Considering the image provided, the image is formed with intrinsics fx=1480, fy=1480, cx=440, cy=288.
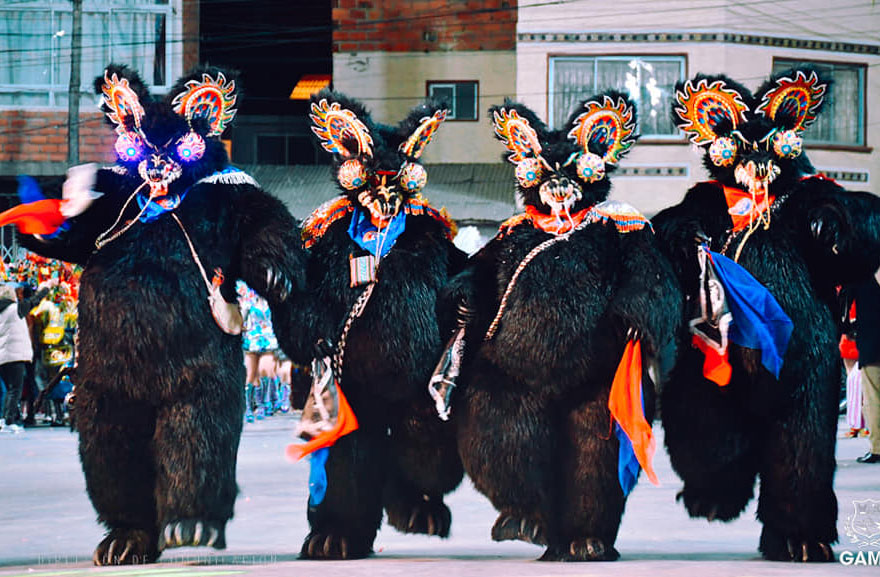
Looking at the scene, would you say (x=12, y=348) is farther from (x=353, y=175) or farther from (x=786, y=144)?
(x=786, y=144)

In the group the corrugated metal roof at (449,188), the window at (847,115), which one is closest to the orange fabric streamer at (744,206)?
the corrugated metal roof at (449,188)

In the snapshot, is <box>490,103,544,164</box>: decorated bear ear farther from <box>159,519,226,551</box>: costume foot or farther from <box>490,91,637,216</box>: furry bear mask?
<box>159,519,226,551</box>: costume foot

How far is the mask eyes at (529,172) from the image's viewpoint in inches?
268

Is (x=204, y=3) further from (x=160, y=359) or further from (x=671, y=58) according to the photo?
(x=160, y=359)

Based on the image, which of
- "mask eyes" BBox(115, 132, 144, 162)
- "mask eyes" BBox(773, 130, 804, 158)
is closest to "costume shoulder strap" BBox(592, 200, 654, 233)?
"mask eyes" BBox(773, 130, 804, 158)

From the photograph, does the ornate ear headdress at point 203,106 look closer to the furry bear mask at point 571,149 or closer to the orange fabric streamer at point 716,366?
the furry bear mask at point 571,149

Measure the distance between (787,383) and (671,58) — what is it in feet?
49.1

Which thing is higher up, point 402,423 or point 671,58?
point 671,58

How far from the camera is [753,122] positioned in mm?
6949

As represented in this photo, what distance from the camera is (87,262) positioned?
21.8 ft

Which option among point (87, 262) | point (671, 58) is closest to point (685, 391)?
point (87, 262)

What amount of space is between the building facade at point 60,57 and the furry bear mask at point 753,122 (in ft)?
51.7

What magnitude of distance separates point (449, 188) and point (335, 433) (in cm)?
1424

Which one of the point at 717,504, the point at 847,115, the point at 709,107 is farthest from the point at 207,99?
the point at 847,115
